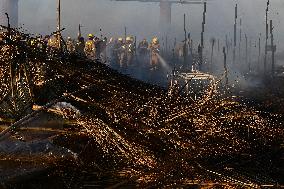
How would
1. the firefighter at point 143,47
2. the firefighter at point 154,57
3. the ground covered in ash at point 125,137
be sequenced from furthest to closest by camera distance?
the firefighter at point 143,47 → the firefighter at point 154,57 → the ground covered in ash at point 125,137

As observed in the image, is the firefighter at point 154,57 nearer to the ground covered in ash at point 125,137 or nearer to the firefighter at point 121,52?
the firefighter at point 121,52

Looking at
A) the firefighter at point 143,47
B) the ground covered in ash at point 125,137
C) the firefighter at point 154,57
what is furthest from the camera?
the firefighter at point 143,47

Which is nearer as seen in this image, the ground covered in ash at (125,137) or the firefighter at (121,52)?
the ground covered in ash at (125,137)

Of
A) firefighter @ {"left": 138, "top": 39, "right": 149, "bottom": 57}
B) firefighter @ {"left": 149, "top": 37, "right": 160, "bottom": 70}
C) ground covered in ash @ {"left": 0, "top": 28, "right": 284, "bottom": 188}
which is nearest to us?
ground covered in ash @ {"left": 0, "top": 28, "right": 284, "bottom": 188}

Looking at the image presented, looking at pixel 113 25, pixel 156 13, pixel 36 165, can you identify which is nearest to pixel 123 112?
pixel 36 165

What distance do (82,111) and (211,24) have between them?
66152mm

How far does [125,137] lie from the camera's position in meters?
4.64

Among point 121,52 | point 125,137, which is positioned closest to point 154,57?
point 121,52

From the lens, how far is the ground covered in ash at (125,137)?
429 centimetres

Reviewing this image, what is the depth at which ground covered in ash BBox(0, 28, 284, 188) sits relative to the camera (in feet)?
14.1

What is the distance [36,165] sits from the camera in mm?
4312

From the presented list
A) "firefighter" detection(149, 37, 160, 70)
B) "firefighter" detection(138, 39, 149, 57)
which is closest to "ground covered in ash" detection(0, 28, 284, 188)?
"firefighter" detection(149, 37, 160, 70)

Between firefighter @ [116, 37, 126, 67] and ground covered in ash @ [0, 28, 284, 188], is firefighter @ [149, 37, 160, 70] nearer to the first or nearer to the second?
firefighter @ [116, 37, 126, 67]

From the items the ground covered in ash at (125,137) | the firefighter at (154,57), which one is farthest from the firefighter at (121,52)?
the ground covered in ash at (125,137)
